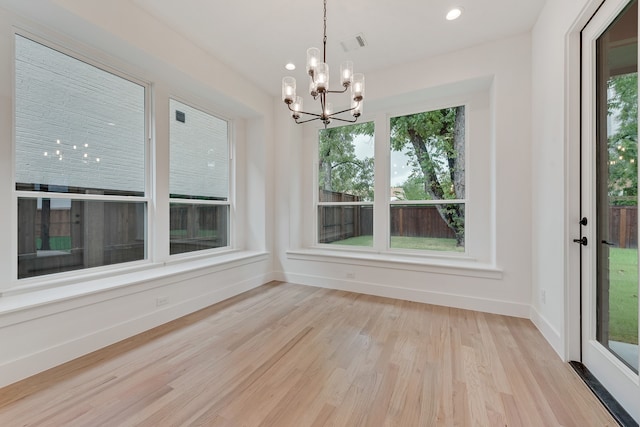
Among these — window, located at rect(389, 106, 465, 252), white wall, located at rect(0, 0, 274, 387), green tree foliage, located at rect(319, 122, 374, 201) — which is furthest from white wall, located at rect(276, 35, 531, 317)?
white wall, located at rect(0, 0, 274, 387)

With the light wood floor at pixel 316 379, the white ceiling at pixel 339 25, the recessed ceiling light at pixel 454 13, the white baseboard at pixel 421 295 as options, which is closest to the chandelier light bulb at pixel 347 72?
the white ceiling at pixel 339 25

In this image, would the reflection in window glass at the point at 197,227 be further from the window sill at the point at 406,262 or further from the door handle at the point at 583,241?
the door handle at the point at 583,241

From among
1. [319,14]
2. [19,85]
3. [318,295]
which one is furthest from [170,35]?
[318,295]

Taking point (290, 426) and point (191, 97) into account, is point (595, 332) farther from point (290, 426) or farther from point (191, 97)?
point (191, 97)

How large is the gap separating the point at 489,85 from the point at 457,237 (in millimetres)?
2001

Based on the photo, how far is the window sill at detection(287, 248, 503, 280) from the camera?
310 cm

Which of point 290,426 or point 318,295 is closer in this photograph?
point 290,426

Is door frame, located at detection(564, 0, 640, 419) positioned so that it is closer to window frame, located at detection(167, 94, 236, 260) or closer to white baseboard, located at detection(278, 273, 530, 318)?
white baseboard, located at detection(278, 273, 530, 318)

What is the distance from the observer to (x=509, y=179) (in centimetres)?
297

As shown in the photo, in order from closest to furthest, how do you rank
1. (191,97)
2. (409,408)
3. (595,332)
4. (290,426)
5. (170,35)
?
1. (290,426)
2. (409,408)
3. (595,332)
4. (170,35)
5. (191,97)

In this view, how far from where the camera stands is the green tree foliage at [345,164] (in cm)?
424

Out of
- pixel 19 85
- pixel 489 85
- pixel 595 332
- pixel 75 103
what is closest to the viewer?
pixel 595 332

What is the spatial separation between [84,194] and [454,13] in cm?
405

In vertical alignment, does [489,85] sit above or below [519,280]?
above
